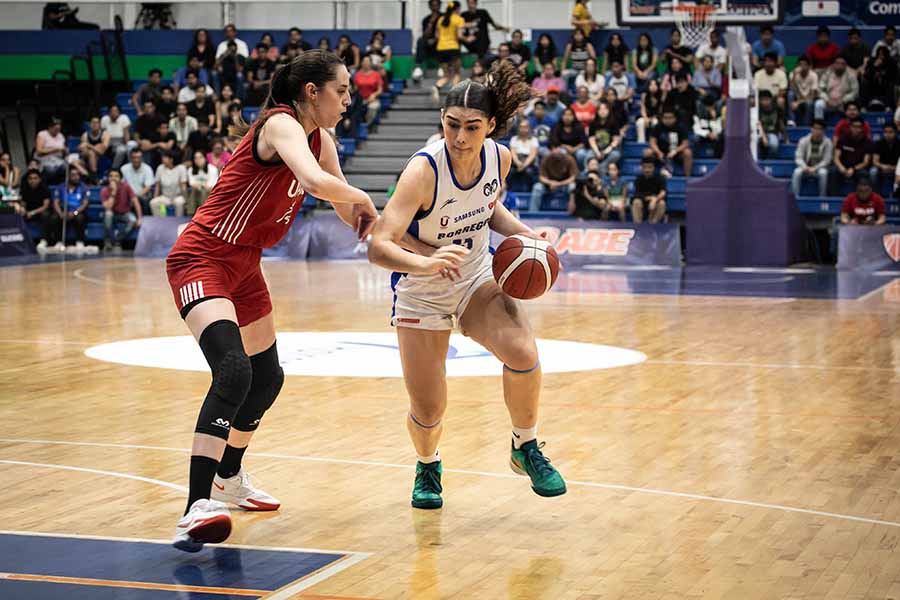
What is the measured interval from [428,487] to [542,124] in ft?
52.4

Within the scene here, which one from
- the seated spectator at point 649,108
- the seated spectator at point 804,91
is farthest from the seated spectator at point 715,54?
the seated spectator at point 804,91

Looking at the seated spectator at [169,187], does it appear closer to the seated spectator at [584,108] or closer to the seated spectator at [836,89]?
the seated spectator at [584,108]

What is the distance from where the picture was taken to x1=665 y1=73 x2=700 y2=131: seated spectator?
20.0 metres

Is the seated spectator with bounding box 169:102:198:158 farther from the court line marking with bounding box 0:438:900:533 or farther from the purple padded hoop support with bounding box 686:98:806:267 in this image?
the court line marking with bounding box 0:438:900:533

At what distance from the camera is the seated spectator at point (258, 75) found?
22625mm

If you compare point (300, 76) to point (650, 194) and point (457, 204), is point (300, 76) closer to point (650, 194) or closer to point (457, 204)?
point (457, 204)

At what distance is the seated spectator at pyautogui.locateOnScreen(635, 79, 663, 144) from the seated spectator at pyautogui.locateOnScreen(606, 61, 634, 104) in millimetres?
337

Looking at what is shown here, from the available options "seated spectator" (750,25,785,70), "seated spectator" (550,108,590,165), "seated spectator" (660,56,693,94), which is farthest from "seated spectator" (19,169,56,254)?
"seated spectator" (750,25,785,70)

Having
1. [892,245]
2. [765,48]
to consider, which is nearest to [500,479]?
[892,245]

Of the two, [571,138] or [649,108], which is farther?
[649,108]

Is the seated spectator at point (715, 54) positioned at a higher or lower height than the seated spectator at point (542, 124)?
higher

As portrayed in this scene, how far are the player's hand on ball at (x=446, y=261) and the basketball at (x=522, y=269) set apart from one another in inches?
16.2

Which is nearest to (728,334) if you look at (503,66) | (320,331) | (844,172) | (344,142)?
(320,331)

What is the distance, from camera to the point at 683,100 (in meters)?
20.0
